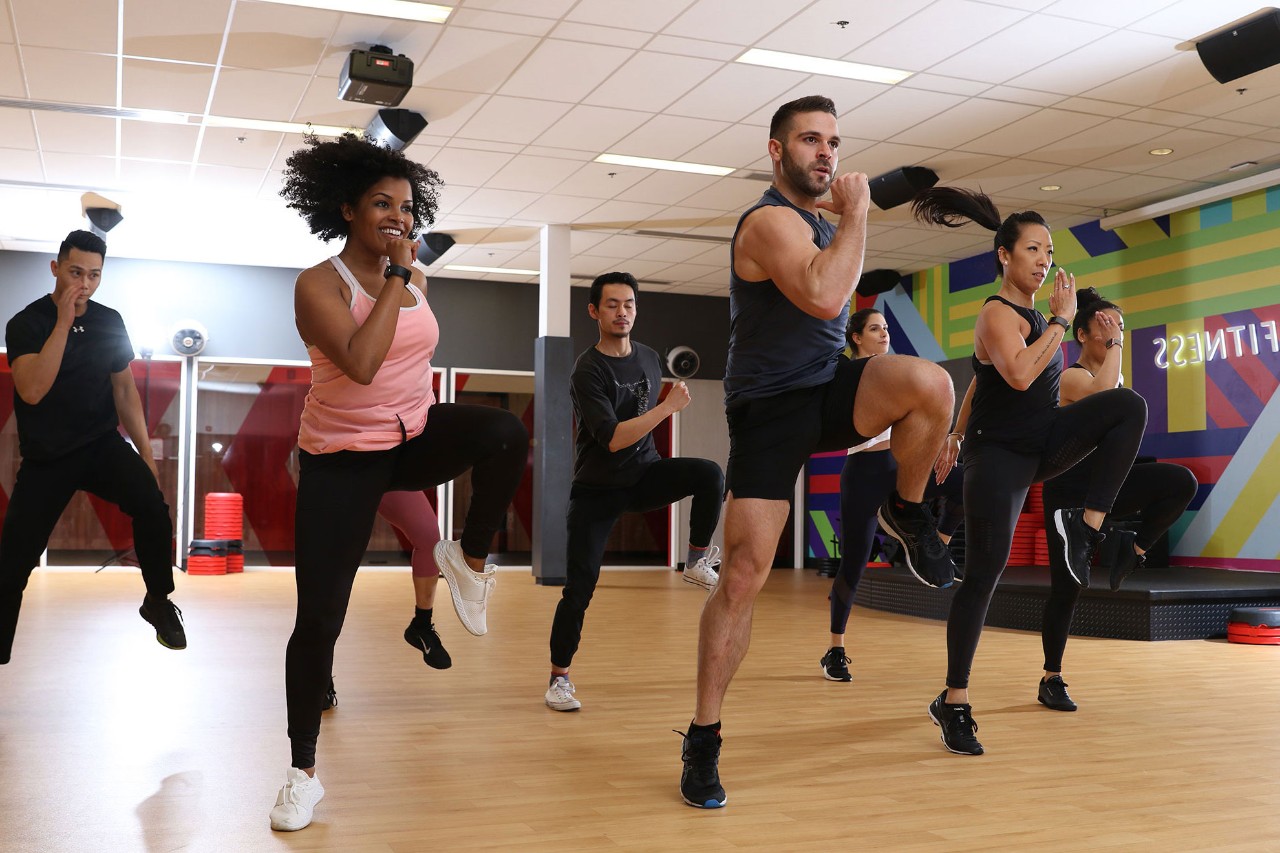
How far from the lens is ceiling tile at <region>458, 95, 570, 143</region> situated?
7.36 metres

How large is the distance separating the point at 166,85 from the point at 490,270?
5558 mm

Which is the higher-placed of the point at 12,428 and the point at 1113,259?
the point at 1113,259

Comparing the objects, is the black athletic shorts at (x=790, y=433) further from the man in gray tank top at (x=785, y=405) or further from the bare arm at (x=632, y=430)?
the bare arm at (x=632, y=430)

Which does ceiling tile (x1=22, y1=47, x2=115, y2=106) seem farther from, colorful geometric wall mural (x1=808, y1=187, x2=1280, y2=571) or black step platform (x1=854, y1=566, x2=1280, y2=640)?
colorful geometric wall mural (x1=808, y1=187, x2=1280, y2=571)

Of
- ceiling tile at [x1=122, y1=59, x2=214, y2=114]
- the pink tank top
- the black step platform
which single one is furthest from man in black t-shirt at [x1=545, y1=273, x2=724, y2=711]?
ceiling tile at [x1=122, y1=59, x2=214, y2=114]

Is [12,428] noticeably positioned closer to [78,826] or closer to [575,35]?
[575,35]

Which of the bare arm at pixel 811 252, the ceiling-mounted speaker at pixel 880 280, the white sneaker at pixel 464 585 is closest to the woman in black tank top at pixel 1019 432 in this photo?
the bare arm at pixel 811 252

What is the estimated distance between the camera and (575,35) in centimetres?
626

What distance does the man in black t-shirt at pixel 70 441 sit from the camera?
11.3 ft

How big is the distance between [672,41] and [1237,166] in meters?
4.91

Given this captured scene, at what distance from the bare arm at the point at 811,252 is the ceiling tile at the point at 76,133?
21.6 ft

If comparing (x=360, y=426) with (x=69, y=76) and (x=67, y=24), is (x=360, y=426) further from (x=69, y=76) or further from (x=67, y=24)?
(x=69, y=76)

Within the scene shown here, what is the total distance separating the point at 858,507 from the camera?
4.59 meters

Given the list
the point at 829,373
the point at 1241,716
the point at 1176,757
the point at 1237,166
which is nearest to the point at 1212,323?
the point at 1237,166
